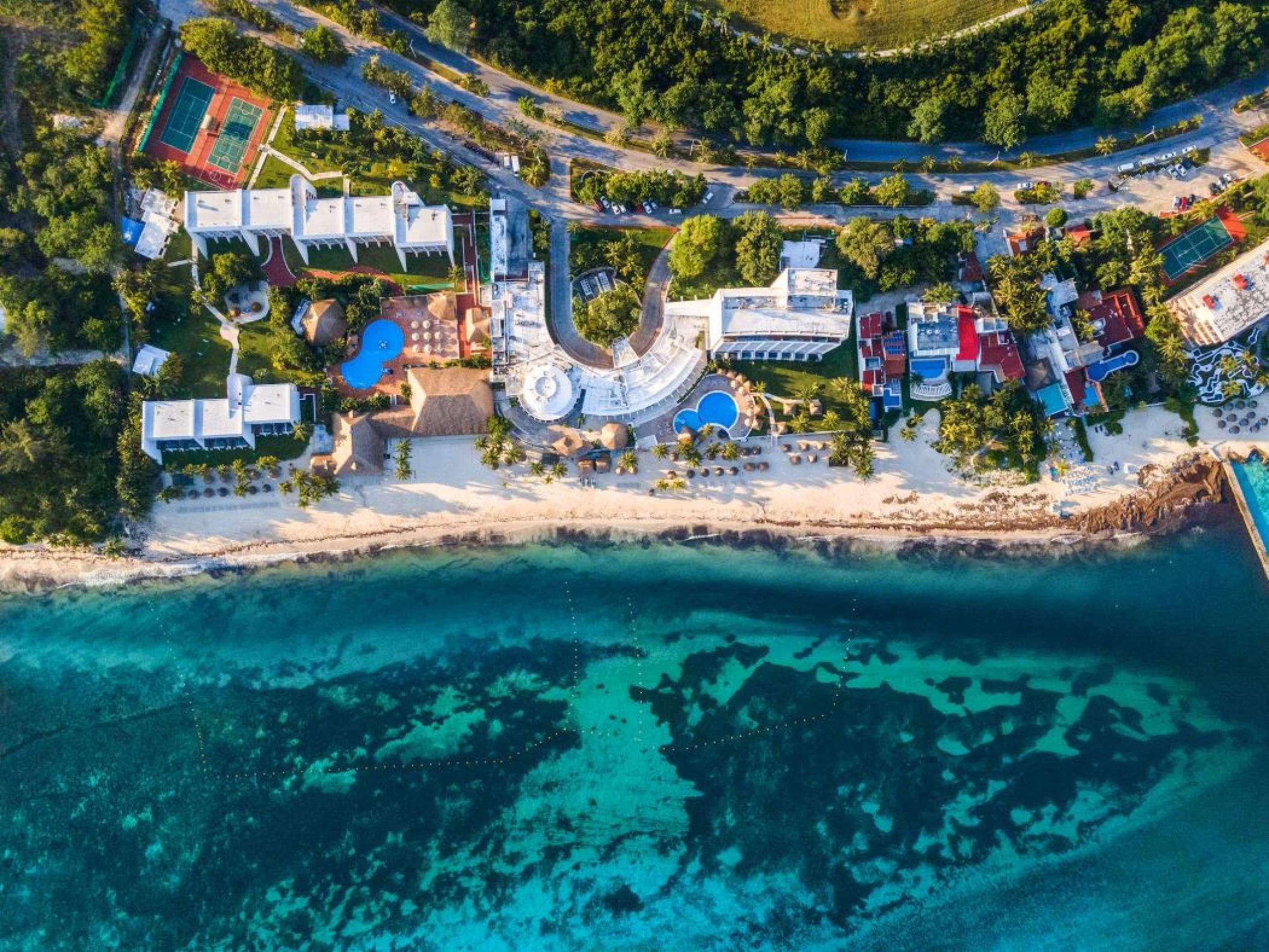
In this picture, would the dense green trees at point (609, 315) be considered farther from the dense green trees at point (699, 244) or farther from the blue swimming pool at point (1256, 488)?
the blue swimming pool at point (1256, 488)

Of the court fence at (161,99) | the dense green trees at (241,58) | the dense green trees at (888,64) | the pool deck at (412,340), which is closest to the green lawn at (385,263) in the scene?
the pool deck at (412,340)

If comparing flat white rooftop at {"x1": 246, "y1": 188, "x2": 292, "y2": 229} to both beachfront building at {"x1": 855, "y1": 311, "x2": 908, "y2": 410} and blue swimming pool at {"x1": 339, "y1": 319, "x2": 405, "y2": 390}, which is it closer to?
blue swimming pool at {"x1": 339, "y1": 319, "x2": 405, "y2": 390}

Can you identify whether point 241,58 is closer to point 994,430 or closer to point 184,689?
point 184,689

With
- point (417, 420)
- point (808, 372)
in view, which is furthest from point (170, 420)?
point (808, 372)

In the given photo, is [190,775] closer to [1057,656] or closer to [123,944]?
[123,944]

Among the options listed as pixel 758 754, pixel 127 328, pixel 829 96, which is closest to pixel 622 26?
pixel 829 96

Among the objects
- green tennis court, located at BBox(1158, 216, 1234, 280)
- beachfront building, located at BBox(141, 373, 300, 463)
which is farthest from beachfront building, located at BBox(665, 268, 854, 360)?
beachfront building, located at BBox(141, 373, 300, 463)
